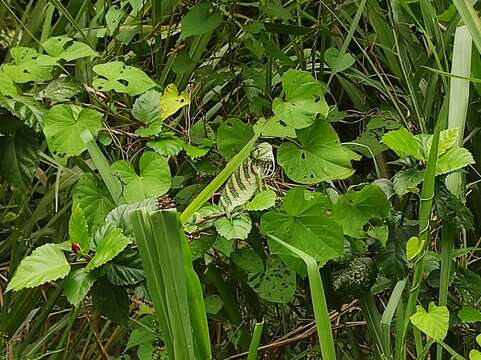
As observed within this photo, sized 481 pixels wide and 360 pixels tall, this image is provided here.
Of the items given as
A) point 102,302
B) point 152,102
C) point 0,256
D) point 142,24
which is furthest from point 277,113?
point 0,256

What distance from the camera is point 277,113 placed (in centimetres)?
94

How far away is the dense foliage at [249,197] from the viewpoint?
82 centimetres

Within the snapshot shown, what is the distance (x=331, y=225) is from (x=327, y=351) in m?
0.16

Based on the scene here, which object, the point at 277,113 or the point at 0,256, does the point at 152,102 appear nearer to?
the point at 277,113

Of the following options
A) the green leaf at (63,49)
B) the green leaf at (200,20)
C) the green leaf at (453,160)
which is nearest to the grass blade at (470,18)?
the green leaf at (453,160)

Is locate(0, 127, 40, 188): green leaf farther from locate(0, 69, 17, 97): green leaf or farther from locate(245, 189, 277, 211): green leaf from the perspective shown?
locate(245, 189, 277, 211): green leaf

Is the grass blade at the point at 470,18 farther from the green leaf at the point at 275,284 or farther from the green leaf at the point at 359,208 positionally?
the green leaf at the point at 275,284

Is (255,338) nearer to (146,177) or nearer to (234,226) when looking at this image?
(234,226)

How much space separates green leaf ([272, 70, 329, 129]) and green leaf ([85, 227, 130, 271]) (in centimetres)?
25

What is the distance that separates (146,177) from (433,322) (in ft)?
1.18

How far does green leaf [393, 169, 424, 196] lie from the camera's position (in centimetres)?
89

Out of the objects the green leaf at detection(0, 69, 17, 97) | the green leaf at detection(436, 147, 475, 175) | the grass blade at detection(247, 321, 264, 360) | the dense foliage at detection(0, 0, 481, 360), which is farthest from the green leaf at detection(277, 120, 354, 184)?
the green leaf at detection(0, 69, 17, 97)

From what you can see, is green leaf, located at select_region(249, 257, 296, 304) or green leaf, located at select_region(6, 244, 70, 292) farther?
green leaf, located at select_region(249, 257, 296, 304)

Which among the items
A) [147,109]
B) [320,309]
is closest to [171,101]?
[147,109]
